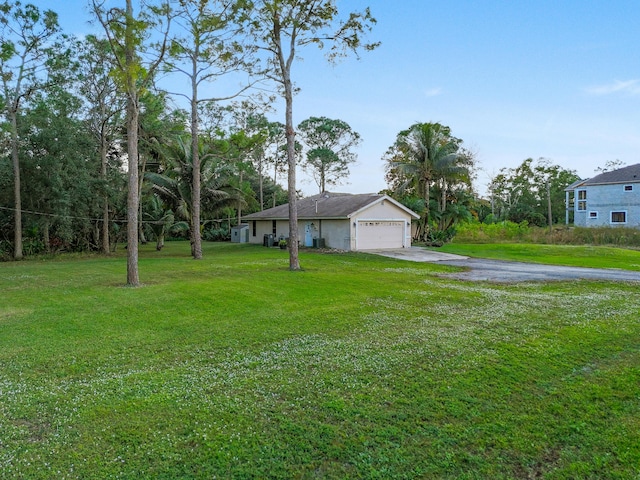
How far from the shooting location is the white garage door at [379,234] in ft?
79.6

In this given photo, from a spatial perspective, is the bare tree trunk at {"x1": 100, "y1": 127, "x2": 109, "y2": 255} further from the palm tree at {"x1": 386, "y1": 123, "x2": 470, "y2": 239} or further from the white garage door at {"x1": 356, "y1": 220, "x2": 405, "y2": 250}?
the palm tree at {"x1": 386, "y1": 123, "x2": 470, "y2": 239}

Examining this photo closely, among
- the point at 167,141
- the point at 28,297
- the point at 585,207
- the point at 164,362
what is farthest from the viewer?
the point at 585,207

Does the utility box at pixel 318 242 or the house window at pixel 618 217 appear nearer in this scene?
the utility box at pixel 318 242

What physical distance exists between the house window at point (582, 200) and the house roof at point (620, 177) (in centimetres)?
174

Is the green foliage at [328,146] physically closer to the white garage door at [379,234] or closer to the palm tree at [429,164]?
the palm tree at [429,164]

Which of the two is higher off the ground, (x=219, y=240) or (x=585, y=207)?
(x=585, y=207)

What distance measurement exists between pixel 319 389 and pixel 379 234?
20907 mm

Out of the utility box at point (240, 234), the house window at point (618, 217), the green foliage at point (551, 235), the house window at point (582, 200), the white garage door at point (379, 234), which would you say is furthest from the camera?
the house window at point (582, 200)

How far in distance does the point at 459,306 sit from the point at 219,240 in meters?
33.0

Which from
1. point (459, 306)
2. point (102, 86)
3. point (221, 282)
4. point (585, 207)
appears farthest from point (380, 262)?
point (585, 207)

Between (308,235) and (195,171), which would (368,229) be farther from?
(195,171)

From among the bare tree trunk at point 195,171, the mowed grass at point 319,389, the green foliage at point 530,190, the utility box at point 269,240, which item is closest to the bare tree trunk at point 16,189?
the bare tree trunk at point 195,171

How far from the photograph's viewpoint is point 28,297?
10180mm

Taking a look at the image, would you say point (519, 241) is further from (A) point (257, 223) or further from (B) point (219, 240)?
(B) point (219, 240)
